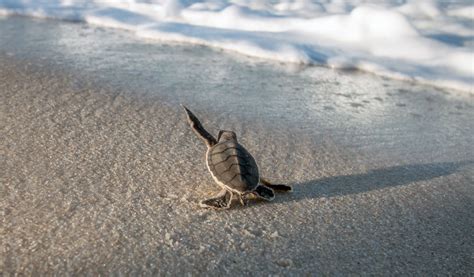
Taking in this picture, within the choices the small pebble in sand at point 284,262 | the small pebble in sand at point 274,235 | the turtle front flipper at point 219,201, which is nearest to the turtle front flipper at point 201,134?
the turtle front flipper at point 219,201

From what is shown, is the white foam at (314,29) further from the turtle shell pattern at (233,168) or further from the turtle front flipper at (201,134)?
the turtle shell pattern at (233,168)

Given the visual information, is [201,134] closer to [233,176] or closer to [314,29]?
[233,176]

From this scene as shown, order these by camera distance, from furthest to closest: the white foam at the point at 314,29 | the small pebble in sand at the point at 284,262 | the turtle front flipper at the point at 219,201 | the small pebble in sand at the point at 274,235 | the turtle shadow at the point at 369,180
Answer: the white foam at the point at 314,29, the turtle shadow at the point at 369,180, the turtle front flipper at the point at 219,201, the small pebble in sand at the point at 274,235, the small pebble in sand at the point at 284,262

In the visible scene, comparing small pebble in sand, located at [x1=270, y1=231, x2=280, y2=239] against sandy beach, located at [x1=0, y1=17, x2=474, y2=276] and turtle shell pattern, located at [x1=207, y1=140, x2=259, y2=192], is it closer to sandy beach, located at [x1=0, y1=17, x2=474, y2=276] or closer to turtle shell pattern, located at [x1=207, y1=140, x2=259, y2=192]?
sandy beach, located at [x1=0, y1=17, x2=474, y2=276]

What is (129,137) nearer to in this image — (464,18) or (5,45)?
(5,45)

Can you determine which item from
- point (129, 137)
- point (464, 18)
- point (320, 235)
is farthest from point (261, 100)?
point (464, 18)

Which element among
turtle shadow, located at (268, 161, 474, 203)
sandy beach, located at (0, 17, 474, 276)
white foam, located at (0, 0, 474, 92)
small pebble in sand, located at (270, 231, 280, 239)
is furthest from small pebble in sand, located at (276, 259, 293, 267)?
white foam, located at (0, 0, 474, 92)
